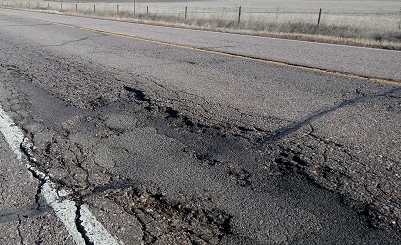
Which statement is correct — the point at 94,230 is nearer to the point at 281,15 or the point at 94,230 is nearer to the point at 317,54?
the point at 317,54

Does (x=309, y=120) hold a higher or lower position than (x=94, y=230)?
higher

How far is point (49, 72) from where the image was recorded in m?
7.14

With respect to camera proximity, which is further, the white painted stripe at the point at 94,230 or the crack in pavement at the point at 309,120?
the crack in pavement at the point at 309,120

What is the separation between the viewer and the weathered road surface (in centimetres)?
251

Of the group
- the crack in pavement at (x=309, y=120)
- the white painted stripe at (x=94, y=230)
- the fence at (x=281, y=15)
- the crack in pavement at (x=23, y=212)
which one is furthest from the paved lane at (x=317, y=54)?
the fence at (x=281, y=15)

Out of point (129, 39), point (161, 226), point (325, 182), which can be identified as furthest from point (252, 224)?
point (129, 39)

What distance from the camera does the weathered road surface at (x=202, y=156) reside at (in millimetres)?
2512

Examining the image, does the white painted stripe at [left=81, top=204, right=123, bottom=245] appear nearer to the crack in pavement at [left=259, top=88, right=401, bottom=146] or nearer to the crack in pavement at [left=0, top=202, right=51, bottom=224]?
the crack in pavement at [left=0, top=202, right=51, bottom=224]

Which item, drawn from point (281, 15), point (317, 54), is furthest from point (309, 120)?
point (281, 15)

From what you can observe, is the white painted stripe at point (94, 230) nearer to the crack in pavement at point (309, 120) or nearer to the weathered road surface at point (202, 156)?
the weathered road surface at point (202, 156)

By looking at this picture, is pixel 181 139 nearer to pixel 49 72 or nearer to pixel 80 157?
pixel 80 157

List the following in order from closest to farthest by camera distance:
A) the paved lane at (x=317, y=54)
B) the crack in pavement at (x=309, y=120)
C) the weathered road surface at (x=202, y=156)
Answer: the weathered road surface at (x=202, y=156) → the crack in pavement at (x=309, y=120) → the paved lane at (x=317, y=54)

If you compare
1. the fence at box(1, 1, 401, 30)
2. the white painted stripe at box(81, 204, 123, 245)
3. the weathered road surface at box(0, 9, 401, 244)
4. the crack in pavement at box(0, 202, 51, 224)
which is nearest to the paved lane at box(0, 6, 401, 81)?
the weathered road surface at box(0, 9, 401, 244)

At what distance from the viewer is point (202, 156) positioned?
139 inches
